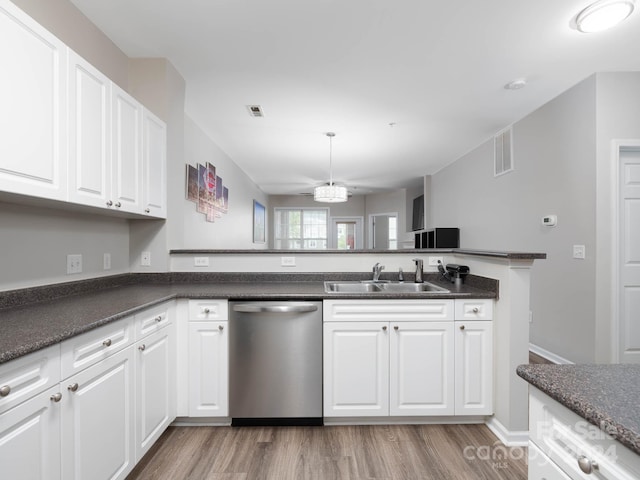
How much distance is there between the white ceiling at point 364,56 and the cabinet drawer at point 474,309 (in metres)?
1.76

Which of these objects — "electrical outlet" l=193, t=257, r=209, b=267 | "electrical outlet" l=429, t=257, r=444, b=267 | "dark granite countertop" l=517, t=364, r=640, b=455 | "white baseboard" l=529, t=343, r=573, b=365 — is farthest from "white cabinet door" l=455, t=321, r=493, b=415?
"electrical outlet" l=193, t=257, r=209, b=267

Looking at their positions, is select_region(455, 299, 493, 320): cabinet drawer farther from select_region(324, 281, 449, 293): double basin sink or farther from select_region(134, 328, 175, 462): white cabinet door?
select_region(134, 328, 175, 462): white cabinet door

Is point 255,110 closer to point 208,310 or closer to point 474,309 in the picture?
point 208,310

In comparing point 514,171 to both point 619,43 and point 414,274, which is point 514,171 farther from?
point 414,274

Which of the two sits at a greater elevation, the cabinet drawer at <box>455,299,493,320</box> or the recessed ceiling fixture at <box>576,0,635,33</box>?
the recessed ceiling fixture at <box>576,0,635,33</box>

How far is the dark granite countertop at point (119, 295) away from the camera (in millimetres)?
1118

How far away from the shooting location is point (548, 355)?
317 centimetres

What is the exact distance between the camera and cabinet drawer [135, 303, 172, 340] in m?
1.58

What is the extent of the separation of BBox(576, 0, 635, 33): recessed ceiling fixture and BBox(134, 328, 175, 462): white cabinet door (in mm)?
3102

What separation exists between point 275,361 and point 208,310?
1.72 feet

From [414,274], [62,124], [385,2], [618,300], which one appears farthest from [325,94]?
[618,300]

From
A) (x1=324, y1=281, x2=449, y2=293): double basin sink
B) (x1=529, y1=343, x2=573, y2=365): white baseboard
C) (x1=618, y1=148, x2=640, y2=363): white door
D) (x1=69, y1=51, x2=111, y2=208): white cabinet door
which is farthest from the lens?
(x1=529, y1=343, x2=573, y2=365): white baseboard

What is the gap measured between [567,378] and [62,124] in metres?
2.02

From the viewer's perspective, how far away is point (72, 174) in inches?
57.0
